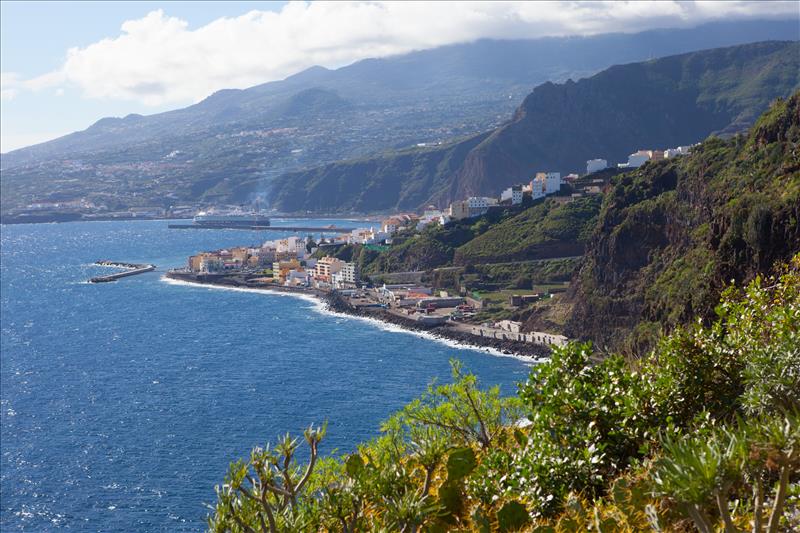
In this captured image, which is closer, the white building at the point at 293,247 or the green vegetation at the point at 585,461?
the green vegetation at the point at 585,461

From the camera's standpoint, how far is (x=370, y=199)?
170 metres

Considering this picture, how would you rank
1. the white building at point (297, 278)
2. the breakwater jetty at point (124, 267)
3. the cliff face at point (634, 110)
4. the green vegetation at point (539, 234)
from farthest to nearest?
the cliff face at point (634, 110) < the breakwater jetty at point (124, 267) < the white building at point (297, 278) < the green vegetation at point (539, 234)

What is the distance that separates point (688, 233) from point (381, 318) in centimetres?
2429

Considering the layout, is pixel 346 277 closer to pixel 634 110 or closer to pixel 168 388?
pixel 168 388

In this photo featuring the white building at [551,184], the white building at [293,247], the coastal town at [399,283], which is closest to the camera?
the coastal town at [399,283]

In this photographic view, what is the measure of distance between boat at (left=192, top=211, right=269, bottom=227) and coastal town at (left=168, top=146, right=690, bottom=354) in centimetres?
5014

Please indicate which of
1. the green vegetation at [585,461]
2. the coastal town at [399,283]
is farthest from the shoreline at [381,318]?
the green vegetation at [585,461]

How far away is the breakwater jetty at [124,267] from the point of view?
8938 cm

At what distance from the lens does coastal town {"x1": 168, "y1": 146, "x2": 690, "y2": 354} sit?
57219 mm

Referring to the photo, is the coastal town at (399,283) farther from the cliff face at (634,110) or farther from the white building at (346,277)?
the cliff face at (634,110)

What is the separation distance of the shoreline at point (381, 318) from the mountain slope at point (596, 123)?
6679 centimetres

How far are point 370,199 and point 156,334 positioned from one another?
371ft

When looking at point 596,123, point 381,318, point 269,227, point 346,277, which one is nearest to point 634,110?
point 596,123

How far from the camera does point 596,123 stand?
159625 mm
